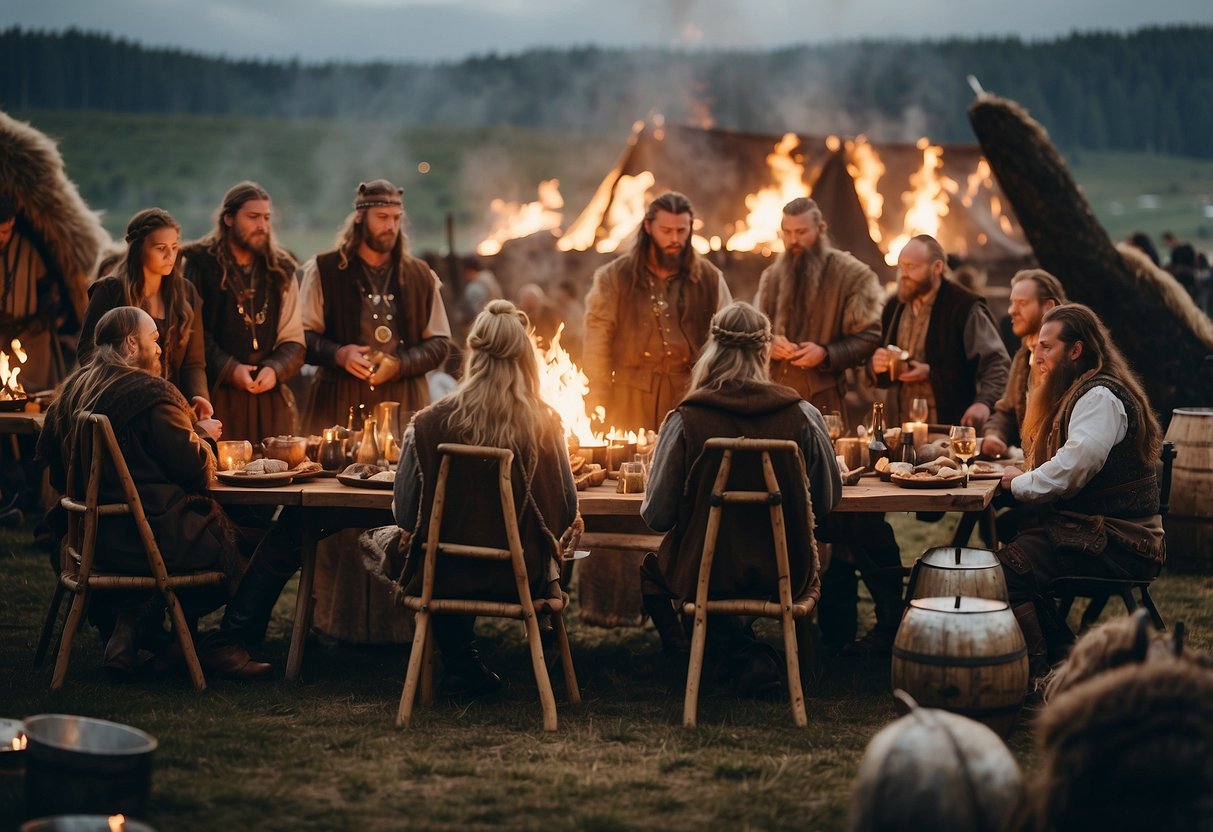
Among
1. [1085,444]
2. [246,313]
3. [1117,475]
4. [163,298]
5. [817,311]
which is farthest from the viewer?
[817,311]

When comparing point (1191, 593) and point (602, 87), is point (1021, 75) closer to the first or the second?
point (602, 87)

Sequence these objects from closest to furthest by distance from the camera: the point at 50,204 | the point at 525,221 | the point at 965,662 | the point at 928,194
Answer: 1. the point at 965,662
2. the point at 50,204
3. the point at 928,194
4. the point at 525,221

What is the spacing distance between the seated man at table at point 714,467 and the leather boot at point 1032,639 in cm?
85

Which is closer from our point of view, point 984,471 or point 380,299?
point 984,471

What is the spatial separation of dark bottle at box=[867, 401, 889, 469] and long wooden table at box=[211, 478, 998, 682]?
0.58 feet

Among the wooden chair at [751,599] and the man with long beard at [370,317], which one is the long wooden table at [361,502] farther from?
the man with long beard at [370,317]

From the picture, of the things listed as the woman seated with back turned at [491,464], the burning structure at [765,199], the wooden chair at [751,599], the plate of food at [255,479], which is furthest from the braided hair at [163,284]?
the burning structure at [765,199]

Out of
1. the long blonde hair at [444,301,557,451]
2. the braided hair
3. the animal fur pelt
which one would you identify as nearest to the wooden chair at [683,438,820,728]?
the long blonde hair at [444,301,557,451]

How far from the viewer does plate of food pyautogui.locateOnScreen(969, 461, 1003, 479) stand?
5.75m

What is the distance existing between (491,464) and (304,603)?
132cm

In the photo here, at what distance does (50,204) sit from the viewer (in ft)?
30.3

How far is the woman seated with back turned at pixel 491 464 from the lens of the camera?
493 centimetres

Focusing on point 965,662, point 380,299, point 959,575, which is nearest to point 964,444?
point 959,575

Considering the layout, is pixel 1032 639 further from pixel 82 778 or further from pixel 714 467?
pixel 82 778
